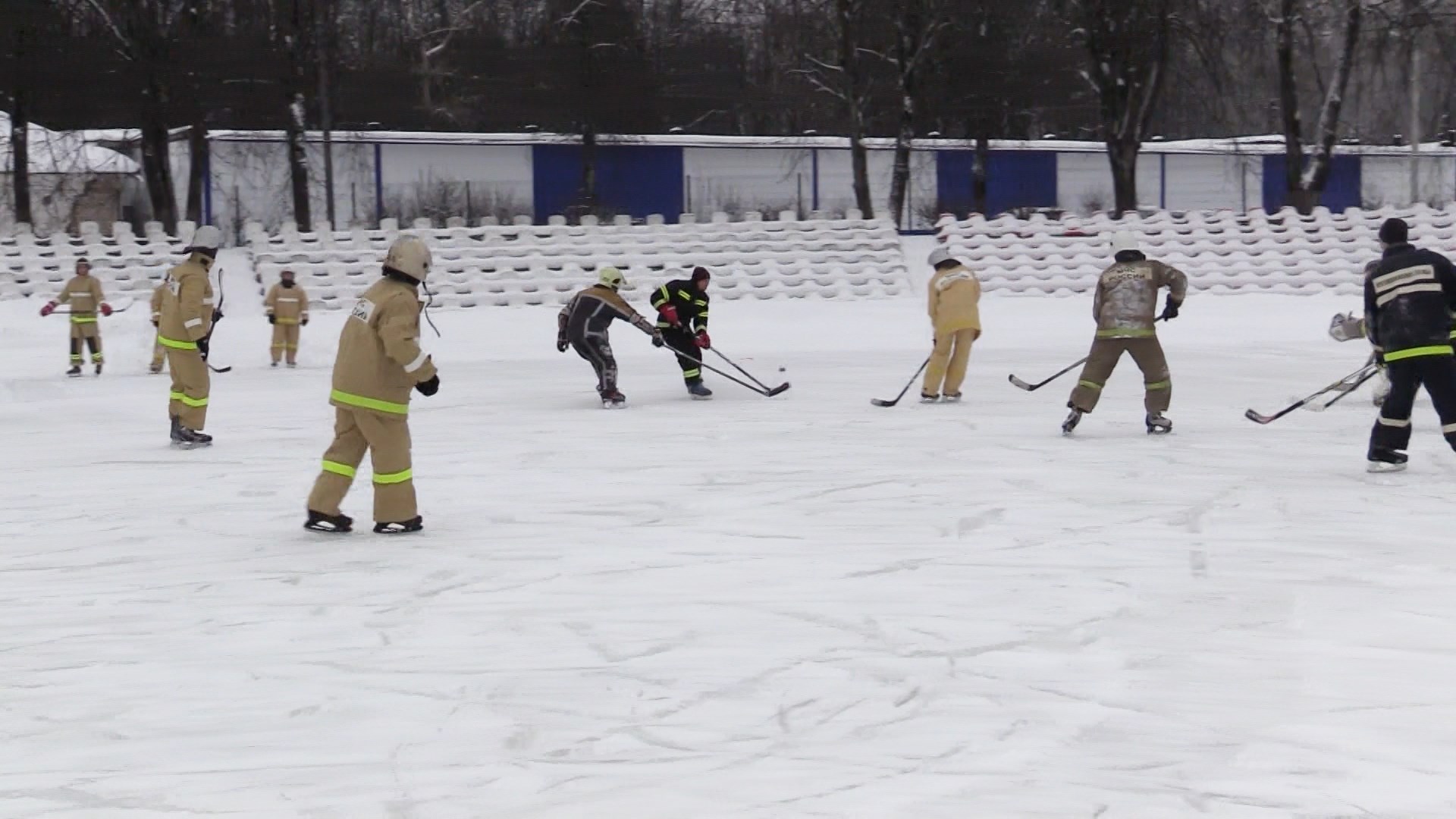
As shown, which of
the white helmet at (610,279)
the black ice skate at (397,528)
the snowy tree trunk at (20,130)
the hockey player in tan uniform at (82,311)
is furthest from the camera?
the snowy tree trunk at (20,130)

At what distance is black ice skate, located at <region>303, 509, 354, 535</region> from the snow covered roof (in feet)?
81.4

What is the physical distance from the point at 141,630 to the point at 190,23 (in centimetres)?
2703

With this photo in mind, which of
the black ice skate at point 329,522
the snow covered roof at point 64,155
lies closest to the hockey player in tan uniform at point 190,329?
the black ice skate at point 329,522

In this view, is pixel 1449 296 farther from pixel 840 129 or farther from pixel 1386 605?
pixel 840 129

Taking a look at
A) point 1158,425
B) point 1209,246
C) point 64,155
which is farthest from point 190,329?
point 64,155

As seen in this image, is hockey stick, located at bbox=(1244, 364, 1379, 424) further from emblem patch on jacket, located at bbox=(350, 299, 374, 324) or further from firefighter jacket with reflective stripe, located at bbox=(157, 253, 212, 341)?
firefighter jacket with reflective stripe, located at bbox=(157, 253, 212, 341)

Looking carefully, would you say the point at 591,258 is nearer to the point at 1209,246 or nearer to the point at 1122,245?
the point at 1209,246

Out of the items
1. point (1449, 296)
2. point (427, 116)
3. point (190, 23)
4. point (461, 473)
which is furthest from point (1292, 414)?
point (427, 116)

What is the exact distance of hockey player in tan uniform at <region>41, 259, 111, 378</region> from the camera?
1941cm

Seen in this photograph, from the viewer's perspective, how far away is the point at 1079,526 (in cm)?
842

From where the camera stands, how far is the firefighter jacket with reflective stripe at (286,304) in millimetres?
20406

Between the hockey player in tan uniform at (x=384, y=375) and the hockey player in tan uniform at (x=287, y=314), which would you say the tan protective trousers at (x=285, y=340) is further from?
the hockey player in tan uniform at (x=384, y=375)

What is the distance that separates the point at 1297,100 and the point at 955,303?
772 inches

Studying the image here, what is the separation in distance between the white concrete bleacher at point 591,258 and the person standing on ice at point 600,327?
10.8 metres
